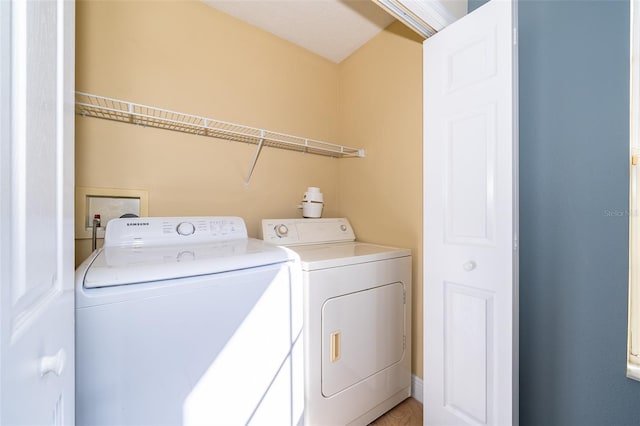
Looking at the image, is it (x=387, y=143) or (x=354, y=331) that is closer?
(x=354, y=331)

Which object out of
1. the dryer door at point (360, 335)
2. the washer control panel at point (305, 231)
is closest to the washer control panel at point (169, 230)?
the washer control panel at point (305, 231)

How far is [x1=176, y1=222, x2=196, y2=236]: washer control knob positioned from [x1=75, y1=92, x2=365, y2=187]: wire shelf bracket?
58 centimetres

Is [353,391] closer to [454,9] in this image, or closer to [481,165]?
[481,165]

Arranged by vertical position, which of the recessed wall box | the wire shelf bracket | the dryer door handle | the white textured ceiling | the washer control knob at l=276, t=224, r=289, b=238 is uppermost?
the white textured ceiling

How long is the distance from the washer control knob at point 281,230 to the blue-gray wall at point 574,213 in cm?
133

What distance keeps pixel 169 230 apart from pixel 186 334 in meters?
0.69

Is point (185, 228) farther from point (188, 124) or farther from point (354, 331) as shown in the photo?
point (354, 331)

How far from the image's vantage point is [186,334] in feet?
3.08

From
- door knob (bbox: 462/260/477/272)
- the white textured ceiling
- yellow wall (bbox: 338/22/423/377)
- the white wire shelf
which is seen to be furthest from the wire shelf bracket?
door knob (bbox: 462/260/477/272)

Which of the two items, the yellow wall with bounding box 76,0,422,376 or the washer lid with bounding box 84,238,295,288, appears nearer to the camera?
the washer lid with bounding box 84,238,295,288

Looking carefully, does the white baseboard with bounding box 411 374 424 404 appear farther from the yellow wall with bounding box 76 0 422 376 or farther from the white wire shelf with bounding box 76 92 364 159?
the white wire shelf with bounding box 76 92 364 159
